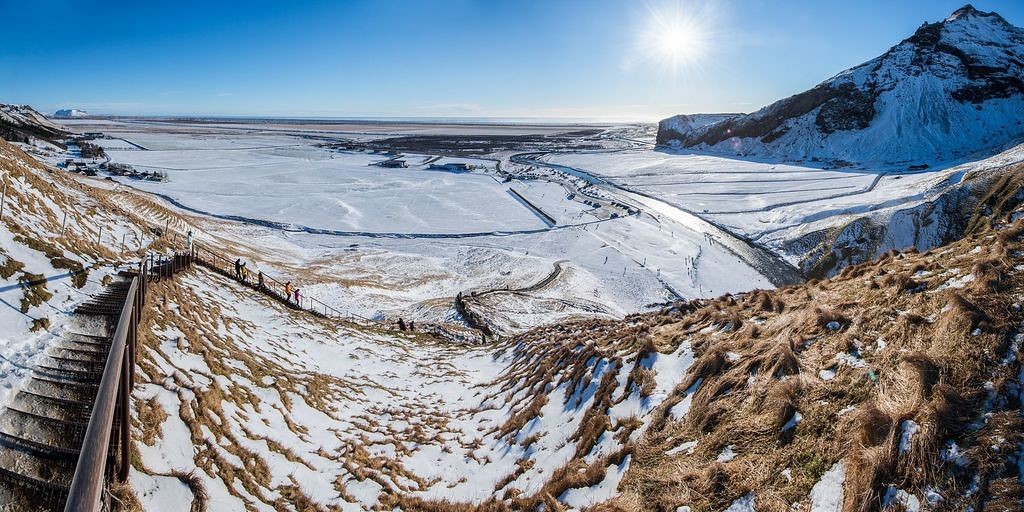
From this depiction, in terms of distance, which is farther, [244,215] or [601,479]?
[244,215]

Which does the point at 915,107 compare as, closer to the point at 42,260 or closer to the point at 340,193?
the point at 340,193

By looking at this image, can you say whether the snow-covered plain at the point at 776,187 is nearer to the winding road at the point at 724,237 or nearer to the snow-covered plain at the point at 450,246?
the winding road at the point at 724,237

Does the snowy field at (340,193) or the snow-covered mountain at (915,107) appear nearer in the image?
the snowy field at (340,193)

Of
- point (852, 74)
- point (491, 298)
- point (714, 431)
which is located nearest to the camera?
point (714, 431)

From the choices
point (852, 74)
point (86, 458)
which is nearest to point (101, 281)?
point (86, 458)

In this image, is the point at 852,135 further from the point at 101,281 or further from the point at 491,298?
the point at 101,281

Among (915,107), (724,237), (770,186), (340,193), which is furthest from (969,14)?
(340,193)

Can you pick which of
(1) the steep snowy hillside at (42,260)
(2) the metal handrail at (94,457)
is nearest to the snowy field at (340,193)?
(1) the steep snowy hillside at (42,260)

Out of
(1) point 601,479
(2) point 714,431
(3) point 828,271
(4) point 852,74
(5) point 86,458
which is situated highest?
(4) point 852,74

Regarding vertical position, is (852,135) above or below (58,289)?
above
